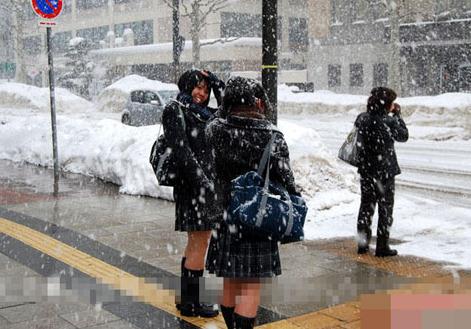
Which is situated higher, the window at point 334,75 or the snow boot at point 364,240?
the window at point 334,75

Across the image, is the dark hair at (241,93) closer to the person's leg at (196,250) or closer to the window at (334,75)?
the person's leg at (196,250)

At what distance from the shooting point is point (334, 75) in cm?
4294

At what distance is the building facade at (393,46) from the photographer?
35469 millimetres


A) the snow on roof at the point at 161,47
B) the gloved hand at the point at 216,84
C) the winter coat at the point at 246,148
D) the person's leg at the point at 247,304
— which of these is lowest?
the person's leg at the point at 247,304

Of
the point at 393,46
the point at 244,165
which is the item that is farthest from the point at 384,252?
the point at 393,46

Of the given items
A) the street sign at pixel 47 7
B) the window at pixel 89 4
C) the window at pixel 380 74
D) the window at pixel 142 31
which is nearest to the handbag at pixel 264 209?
the street sign at pixel 47 7

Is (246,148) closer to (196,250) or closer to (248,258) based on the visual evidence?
(248,258)

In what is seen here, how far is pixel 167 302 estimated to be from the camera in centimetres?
508

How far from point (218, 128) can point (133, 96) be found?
19382 mm

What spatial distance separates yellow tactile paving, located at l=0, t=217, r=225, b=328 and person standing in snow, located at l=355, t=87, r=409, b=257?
7.53 ft

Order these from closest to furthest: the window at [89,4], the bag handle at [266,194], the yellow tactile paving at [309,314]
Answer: the bag handle at [266,194] < the yellow tactile paving at [309,314] < the window at [89,4]

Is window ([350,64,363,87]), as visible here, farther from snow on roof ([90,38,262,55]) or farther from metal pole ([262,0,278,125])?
metal pole ([262,0,278,125])

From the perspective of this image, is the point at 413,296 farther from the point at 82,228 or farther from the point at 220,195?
the point at 82,228

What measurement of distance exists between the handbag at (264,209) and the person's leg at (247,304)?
0.37 m
